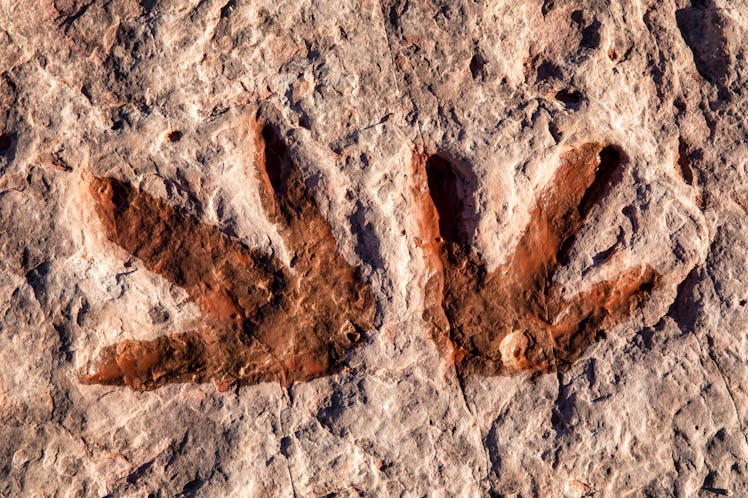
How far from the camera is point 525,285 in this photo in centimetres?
356

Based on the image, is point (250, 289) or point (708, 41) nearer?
point (250, 289)

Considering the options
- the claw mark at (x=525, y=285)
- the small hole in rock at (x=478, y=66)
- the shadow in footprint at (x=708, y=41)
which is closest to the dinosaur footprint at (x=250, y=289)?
the claw mark at (x=525, y=285)

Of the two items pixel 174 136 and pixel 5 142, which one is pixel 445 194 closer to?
pixel 174 136

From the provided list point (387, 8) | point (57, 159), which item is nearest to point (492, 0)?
point (387, 8)

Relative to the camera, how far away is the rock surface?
132 inches

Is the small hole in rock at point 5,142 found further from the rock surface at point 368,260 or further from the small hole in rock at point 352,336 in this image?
the small hole in rock at point 352,336

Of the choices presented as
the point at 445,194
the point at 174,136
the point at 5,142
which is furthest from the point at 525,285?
the point at 5,142

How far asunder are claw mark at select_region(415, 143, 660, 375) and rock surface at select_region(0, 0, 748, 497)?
1 cm

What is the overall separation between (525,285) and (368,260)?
81 centimetres

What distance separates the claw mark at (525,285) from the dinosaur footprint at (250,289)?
0.43m

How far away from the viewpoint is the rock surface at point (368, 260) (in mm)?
3357

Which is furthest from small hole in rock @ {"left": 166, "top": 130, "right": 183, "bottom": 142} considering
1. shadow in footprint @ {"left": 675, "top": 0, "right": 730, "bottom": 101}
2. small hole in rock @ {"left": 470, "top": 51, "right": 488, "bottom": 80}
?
shadow in footprint @ {"left": 675, "top": 0, "right": 730, "bottom": 101}

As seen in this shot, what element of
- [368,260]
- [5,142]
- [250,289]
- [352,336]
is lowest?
[352,336]

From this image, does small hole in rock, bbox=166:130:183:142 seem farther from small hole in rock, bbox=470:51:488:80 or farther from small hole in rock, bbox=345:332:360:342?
small hole in rock, bbox=470:51:488:80
